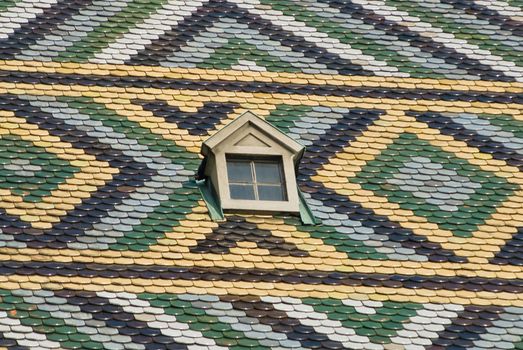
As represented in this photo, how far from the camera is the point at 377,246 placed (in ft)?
64.9

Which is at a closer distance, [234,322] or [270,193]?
[234,322]

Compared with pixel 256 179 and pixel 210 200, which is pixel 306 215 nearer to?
pixel 256 179

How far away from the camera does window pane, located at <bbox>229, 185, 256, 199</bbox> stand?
20.2 m

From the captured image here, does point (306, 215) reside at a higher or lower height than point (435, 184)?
higher

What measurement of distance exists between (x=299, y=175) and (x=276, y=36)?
91.9 inches

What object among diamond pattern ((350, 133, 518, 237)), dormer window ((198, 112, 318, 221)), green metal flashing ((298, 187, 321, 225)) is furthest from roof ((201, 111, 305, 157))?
Answer: diamond pattern ((350, 133, 518, 237))

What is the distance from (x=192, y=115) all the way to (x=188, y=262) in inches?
91.1

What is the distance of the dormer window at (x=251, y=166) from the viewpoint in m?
20.2

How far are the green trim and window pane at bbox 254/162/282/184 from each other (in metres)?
0.42

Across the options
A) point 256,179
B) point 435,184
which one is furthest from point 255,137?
point 435,184

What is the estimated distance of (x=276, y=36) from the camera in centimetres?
2256

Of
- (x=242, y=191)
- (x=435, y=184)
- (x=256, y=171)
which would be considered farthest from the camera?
(x=435, y=184)

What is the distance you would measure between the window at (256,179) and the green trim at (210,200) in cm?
16

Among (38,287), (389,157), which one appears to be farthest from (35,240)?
(389,157)
